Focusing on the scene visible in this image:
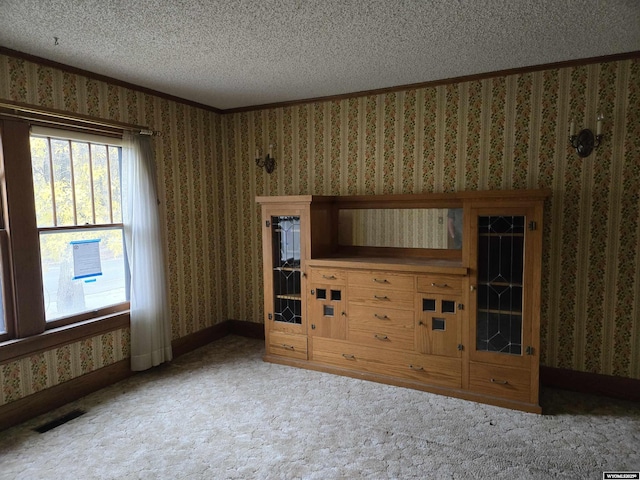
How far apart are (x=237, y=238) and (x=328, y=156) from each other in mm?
1438

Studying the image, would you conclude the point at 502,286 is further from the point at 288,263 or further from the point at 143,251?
the point at 143,251

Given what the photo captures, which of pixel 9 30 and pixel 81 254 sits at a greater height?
pixel 9 30

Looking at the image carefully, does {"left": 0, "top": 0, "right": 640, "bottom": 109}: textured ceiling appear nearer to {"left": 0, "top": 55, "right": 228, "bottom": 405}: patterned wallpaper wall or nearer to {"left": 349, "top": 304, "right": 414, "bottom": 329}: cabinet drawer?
{"left": 0, "top": 55, "right": 228, "bottom": 405}: patterned wallpaper wall

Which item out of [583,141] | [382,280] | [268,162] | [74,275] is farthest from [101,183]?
[583,141]

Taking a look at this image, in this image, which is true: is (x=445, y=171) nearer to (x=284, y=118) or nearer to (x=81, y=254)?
(x=284, y=118)

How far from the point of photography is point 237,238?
4719mm

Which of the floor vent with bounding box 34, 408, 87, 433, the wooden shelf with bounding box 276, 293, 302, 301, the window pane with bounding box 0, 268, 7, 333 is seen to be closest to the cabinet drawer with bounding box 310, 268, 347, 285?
the wooden shelf with bounding box 276, 293, 302, 301

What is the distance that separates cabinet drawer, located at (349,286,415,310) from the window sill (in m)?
2.02

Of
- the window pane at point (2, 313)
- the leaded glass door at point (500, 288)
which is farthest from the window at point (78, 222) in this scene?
the leaded glass door at point (500, 288)

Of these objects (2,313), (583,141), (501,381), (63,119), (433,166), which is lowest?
(501,381)

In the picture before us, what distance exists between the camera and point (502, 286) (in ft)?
9.91

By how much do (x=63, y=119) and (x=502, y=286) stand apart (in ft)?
11.4

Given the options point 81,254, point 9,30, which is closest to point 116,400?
point 81,254

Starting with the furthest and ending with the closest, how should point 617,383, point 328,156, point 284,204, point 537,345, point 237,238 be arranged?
point 237,238, point 328,156, point 284,204, point 617,383, point 537,345
